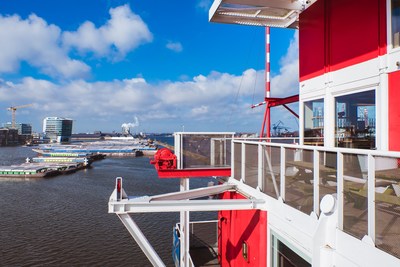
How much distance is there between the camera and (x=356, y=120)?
6.11 m

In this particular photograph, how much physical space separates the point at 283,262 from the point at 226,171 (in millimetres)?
4567

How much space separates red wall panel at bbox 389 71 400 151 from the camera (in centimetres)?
509

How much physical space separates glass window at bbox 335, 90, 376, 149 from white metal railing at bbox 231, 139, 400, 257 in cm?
171

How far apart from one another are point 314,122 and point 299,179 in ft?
9.14

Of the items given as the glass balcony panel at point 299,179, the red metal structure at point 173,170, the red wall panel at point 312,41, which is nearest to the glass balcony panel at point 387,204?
the glass balcony panel at point 299,179

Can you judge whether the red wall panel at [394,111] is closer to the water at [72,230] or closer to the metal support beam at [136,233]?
the metal support beam at [136,233]

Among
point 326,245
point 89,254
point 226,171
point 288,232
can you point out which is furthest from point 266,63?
point 89,254

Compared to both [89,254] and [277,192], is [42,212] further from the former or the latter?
[277,192]

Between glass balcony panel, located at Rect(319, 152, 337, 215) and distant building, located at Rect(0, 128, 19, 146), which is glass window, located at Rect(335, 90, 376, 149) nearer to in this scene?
glass balcony panel, located at Rect(319, 152, 337, 215)

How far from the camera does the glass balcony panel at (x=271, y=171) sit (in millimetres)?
5988

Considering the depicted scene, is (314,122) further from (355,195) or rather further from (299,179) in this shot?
(355,195)

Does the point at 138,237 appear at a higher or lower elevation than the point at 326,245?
lower

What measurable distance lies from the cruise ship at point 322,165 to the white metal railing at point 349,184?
0.01m

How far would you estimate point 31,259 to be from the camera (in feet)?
64.6
